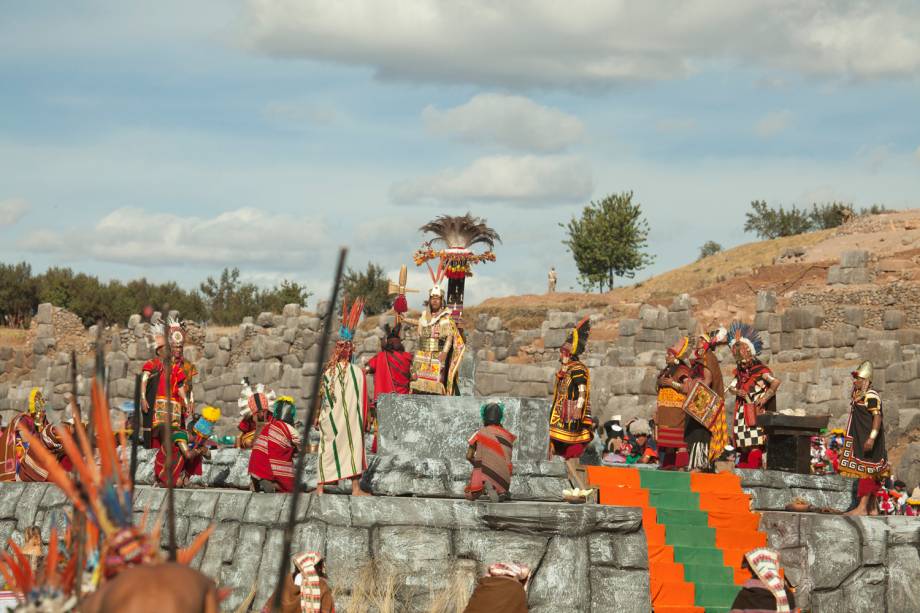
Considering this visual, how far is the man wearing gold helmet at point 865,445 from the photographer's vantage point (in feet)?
42.9

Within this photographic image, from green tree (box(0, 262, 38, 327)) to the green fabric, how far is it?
49.9m

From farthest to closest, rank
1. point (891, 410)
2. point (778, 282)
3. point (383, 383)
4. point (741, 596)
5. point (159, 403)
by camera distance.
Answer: point (778, 282) < point (891, 410) < point (383, 383) < point (159, 403) < point (741, 596)

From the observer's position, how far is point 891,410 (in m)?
22.6

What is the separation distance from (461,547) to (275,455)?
2.22m

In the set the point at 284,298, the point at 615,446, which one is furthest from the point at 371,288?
the point at 615,446

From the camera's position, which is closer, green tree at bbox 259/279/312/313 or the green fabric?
the green fabric

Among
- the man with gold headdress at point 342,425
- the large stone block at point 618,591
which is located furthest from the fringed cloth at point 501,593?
the man with gold headdress at point 342,425

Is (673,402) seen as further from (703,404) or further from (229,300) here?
(229,300)

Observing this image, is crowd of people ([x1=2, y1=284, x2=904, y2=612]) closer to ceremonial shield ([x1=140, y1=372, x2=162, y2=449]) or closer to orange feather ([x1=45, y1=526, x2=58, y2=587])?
ceremonial shield ([x1=140, y1=372, x2=162, y2=449])

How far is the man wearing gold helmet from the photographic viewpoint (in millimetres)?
13070

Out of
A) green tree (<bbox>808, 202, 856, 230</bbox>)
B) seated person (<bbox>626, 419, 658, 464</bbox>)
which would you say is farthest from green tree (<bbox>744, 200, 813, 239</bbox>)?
seated person (<bbox>626, 419, 658, 464</bbox>)

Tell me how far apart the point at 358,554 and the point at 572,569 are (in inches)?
66.5

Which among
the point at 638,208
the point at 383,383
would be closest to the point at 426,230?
the point at 383,383

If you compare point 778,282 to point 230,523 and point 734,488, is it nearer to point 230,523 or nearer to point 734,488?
point 734,488
